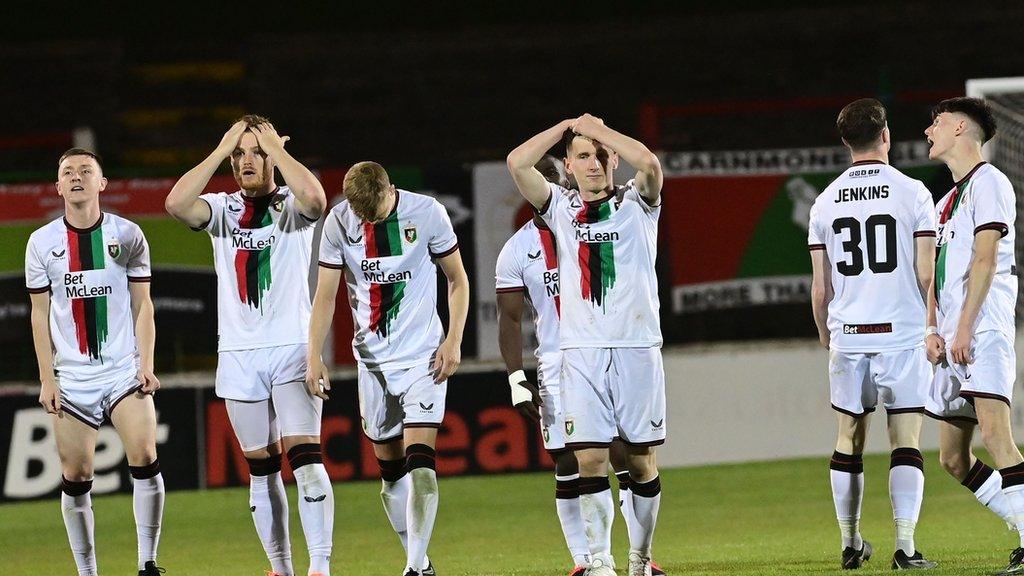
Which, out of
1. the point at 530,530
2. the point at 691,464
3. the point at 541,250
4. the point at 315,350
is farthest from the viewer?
the point at 691,464

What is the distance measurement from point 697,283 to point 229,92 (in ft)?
26.7

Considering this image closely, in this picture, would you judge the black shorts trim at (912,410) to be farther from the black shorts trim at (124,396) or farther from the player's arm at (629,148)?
the black shorts trim at (124,396)

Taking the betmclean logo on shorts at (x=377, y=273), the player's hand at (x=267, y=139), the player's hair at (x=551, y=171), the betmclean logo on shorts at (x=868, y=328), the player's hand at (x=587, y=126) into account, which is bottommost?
the betmclean logo on shorts at (x=868, y=328)

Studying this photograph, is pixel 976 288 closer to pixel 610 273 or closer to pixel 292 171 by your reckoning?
pixel 610 273

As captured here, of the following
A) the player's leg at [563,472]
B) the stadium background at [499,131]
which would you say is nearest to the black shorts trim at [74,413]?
the player's leg at [563,472]

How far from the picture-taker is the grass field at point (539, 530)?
314 inches

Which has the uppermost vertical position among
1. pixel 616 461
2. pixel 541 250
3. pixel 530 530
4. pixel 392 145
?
pixel 392 145

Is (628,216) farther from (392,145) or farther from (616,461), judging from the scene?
(392,145)

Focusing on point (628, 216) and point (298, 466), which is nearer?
point (628, 216)

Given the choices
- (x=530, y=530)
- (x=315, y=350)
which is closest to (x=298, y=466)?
(x=315, y=350)

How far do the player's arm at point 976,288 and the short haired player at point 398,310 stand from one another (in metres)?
2.31

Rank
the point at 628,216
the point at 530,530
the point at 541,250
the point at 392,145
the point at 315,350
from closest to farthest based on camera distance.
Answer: the point at 628,216
the point at 315,350
the point at 541,250
the point at 530,530
the point at 392,145

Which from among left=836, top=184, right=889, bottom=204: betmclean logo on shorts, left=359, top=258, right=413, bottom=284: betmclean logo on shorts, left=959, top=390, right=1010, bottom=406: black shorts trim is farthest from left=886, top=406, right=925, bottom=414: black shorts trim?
left=359, top=258, right=413, bottom=284: betmclean logo on shorts

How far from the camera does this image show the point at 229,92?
18781 millimetres
